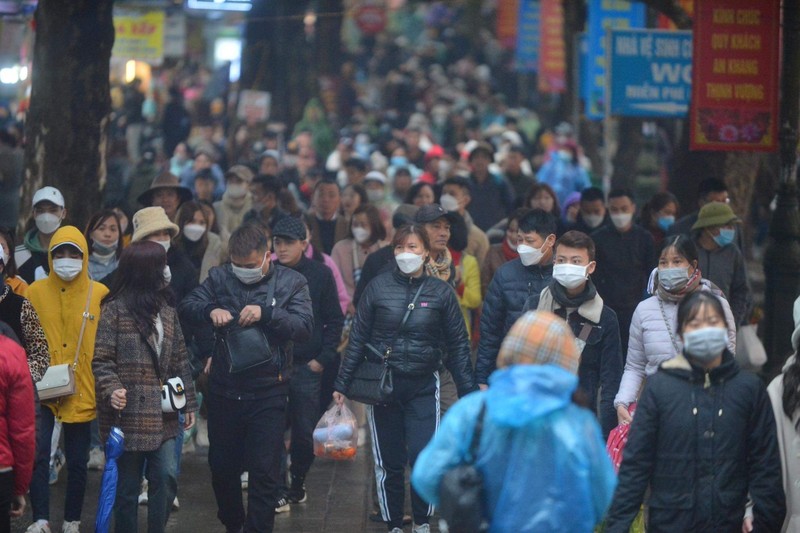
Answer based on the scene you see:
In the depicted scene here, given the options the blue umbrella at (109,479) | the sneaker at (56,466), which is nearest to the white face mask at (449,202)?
the sneaker at (56,466)

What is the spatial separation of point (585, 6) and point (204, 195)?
39.0 ft

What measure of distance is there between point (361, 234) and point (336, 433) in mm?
2637

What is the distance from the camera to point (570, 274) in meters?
7.68

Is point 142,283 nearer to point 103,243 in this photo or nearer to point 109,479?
point 109,479

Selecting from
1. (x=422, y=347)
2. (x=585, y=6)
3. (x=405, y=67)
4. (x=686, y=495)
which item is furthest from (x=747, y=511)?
(x=405, y=67)

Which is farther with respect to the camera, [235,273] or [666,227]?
[666,227]

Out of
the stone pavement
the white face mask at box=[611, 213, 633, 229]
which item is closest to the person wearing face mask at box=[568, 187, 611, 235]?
the white face mask at box=[611, 213, 633, 229]

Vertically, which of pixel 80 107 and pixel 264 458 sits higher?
pixel 80 107

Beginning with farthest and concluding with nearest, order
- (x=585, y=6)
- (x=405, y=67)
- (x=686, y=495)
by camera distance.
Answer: (x=405, y=67), (x=585, y=6), (x=686, y=495)

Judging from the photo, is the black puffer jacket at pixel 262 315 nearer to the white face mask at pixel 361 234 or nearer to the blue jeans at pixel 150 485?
the blue jeans at pixel 150 485

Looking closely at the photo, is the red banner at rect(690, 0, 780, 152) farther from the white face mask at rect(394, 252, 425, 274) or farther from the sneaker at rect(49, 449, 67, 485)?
the sneaker at rect(49, 449, 67, 485)

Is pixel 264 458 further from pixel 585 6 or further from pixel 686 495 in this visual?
pixel 585 6

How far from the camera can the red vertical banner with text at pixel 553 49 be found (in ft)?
88.4

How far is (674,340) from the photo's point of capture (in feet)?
24.7
